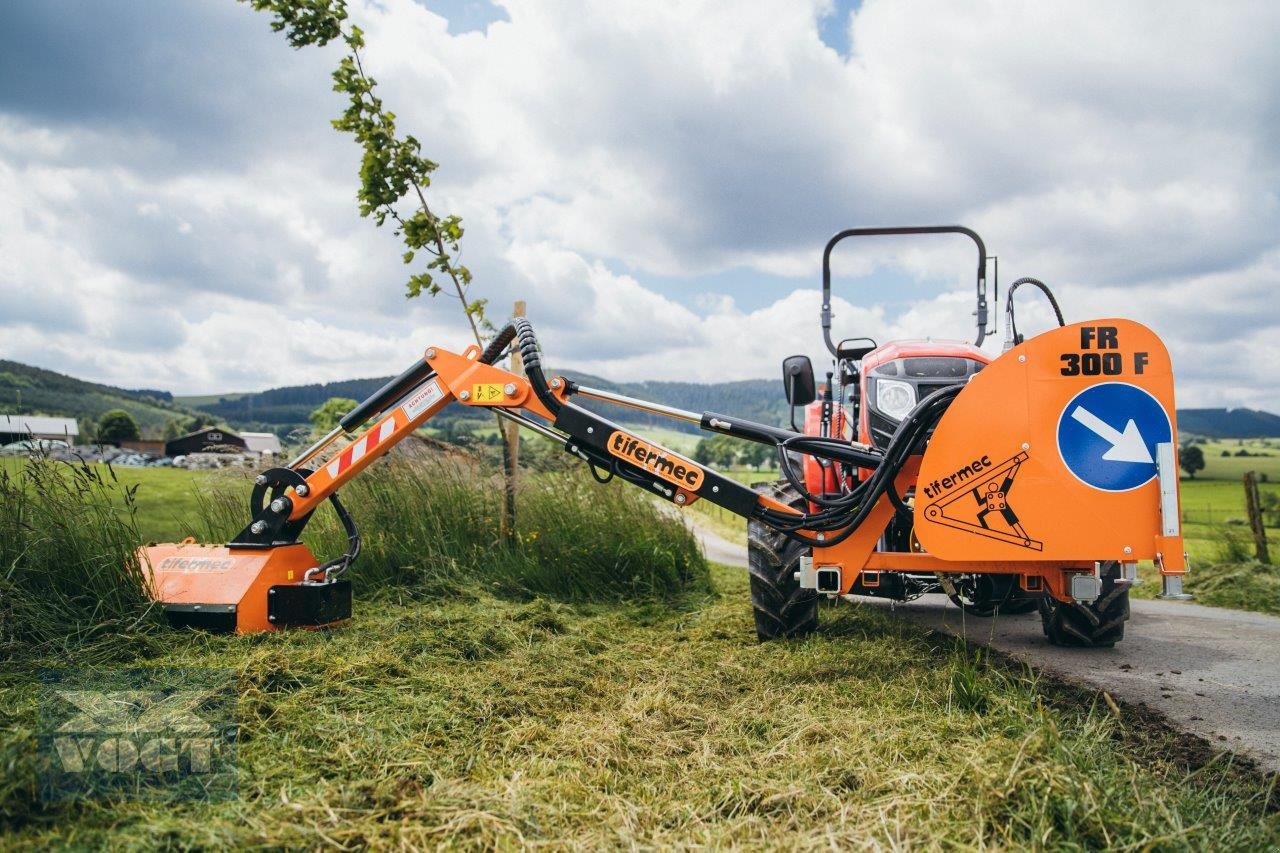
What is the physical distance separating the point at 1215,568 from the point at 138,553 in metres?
10.7

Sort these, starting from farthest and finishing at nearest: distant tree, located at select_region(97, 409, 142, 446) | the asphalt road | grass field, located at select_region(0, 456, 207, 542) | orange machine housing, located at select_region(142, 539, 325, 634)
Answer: distant tree, located at select_region(97, 409, 142, 446) → grass field, located at select_region(0, 456, 207, 542) → orange machine housing, located at select_region(142, 539, 325, 634) → the asphalt road

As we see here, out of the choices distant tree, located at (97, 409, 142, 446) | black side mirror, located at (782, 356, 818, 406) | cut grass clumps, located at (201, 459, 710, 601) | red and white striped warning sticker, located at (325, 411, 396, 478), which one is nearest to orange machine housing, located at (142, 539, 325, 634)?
red and white striped warning sticker, located at (325, 411, 396, 478)

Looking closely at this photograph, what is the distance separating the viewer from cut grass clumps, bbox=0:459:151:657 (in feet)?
15.3

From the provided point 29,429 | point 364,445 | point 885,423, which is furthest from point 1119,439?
point 29,429

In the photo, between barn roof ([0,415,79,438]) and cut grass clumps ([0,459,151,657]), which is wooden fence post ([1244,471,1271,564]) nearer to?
cut grass clumps ([0,459,151,657])

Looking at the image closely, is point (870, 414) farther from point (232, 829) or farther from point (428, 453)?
point (428, 453)

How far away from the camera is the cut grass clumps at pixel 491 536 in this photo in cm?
715

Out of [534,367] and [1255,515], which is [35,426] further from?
[1255,515]

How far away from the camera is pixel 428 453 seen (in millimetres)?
8555

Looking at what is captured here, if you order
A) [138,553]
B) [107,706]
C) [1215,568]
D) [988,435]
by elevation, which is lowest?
[1215,568]

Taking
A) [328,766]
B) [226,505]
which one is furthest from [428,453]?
[328,766]

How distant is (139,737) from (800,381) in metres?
3.73

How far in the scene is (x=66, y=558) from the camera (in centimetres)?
499

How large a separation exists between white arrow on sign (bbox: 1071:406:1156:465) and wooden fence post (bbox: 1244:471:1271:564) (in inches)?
340
